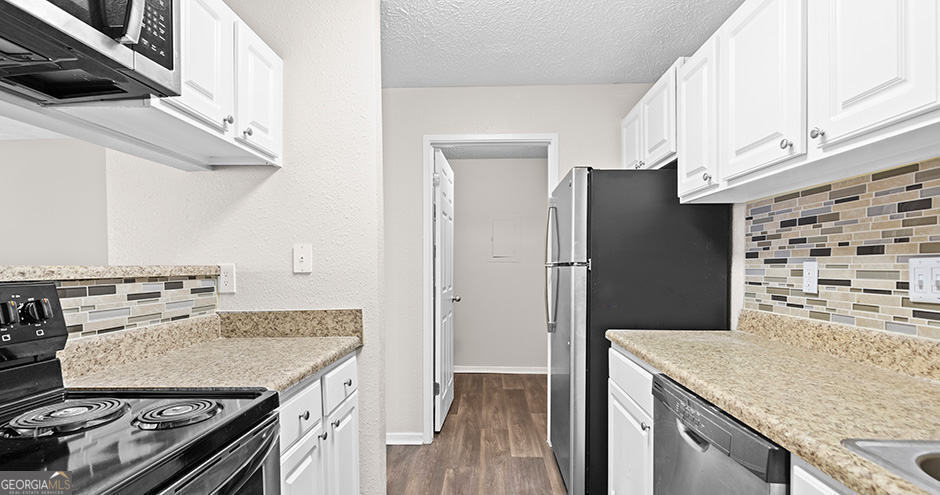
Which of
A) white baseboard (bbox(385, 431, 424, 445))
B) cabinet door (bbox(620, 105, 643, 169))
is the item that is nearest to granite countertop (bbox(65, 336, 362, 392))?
white baseboard (bbox(385, 431, 424, 445))

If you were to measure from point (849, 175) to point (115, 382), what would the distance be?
2.07m

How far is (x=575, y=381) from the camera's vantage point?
2.31 meters

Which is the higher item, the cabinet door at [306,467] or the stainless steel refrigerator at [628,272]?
the stainless steel refrigerator at [628,272]

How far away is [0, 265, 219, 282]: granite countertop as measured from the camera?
116cm

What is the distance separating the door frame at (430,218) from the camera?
10.6 feet

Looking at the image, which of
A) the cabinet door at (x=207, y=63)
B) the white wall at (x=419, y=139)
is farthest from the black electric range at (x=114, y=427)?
the white wall at (x=419, y=139)

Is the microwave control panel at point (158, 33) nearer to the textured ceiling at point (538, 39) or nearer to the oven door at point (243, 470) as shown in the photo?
the oven door at point (243, 470)

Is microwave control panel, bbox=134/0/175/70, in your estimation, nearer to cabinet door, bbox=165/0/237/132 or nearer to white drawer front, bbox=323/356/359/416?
cabinet door, bbox=165/0/237/132

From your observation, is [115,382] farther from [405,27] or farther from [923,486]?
[405,27]

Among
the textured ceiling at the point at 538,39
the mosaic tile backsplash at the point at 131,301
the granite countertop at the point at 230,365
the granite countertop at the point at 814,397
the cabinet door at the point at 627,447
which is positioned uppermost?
the textured ceiling at the point at 538,39

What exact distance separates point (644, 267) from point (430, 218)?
1.51 meters

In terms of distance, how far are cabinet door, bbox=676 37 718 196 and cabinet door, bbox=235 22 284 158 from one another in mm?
1644

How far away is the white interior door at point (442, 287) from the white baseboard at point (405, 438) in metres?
0.14

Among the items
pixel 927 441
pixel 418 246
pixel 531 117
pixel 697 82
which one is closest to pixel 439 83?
pixel 531 117
